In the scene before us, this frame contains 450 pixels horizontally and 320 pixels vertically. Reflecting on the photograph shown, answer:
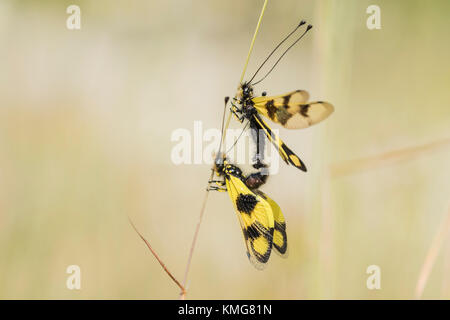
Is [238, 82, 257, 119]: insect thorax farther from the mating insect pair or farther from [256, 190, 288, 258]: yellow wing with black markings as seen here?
[256, 190, 288, 258]: yellow wing with black markings

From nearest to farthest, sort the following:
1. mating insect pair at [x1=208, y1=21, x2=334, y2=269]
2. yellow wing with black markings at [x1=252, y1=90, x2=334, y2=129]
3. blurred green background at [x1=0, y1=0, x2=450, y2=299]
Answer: yellow wing with black markings at [x1=252, y1=90, x2=334, y2=129], mating insect pair at [x1=208, y1=21, x2=334, y2=269], blurred green background at [x1=0, y1=0, x2=450, y2=299]

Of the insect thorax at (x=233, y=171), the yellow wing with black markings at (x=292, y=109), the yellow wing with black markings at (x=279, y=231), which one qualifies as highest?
the yellow wing with black markings at (x=292, y=109)

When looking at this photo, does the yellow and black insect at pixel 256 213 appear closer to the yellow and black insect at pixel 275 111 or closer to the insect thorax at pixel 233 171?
the insect thorax at pixel 233 171

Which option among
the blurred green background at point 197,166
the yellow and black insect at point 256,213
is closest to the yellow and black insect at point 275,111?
the yellow and black insect at point 256,213

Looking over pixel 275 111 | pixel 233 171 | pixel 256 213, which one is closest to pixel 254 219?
pixel 256 213

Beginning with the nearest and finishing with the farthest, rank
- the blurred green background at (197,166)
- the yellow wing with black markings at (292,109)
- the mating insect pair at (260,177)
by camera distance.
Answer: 1. the yellow wing with black markings at (292,109)
2. the mating insect pair at (260,177)
3. the blurred green background at (197,166)

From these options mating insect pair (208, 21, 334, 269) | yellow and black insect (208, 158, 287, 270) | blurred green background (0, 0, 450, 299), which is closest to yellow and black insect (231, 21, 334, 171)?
mating insect pair (208, 21, 334, 269)

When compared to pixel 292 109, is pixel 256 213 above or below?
below

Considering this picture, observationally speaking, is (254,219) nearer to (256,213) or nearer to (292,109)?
(256,213)
